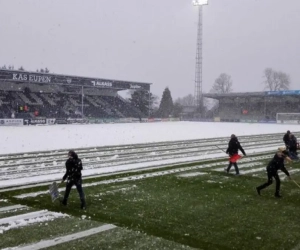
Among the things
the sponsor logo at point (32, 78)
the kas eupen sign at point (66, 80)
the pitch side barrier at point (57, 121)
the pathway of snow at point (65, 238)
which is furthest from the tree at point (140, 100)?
the pathway of snow at point (65, 238)

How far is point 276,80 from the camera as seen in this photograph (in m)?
127

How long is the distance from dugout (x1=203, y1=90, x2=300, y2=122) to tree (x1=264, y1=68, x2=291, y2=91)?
45.2m

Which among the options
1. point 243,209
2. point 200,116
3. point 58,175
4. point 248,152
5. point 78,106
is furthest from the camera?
point 200,116

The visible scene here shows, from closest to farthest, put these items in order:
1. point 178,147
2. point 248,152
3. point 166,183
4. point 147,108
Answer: point 166,183, point 248,152, point 178,147, point 147,108

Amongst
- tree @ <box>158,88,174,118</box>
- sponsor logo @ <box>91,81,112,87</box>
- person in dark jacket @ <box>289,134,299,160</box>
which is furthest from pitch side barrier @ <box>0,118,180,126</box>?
person in dark jacket @ <box>289,134,299,160</box>

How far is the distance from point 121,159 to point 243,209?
1043 centimetres

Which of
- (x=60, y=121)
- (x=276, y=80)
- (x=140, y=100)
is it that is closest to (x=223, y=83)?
(x=276, y=80)

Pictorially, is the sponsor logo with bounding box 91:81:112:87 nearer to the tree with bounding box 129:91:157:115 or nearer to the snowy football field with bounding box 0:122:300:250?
the tree with bounding box 129:91:157:115

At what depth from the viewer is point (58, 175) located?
15492 millimetres

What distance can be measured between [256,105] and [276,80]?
47.9m

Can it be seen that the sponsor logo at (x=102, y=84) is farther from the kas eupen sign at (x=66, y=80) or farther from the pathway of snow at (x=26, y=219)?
the pathway of snow at (x=26, y=219)

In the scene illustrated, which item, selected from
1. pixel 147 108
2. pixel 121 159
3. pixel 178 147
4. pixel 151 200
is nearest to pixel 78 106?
pixel 147 108

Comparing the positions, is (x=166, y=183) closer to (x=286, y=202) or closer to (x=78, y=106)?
(x=286, y=202)

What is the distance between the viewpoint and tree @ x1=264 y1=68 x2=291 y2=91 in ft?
411
